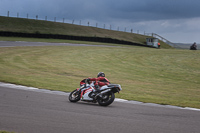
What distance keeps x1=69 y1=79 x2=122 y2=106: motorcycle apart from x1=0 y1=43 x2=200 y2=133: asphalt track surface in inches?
13.1

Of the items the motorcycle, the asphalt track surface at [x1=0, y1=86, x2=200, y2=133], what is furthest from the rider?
the asphalt track surface at [x1=0, y1=86, x2=200, y2=133]

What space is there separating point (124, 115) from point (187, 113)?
2193 mm

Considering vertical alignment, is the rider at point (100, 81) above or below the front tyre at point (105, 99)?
above

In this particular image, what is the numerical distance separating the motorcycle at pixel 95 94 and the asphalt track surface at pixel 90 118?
1.09ft

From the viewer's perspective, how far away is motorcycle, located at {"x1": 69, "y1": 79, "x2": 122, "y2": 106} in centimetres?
991

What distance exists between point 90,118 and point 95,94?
253 centimetres

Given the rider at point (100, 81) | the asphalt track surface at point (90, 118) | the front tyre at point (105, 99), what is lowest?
the asphalt track surface at point (90, 118)

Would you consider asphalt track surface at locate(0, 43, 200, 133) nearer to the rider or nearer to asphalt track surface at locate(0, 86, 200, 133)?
asphalt track surface at locate(0, 86, 200, 133)

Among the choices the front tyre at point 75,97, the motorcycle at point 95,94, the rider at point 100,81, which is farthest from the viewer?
the front tyre at point 75,97

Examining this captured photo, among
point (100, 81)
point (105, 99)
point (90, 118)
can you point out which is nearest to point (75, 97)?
point (100, 81)

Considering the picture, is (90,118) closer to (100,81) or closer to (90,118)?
(90,118)

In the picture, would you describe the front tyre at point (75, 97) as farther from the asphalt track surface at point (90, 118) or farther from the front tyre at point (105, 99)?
the front tyre at point (105, 99)

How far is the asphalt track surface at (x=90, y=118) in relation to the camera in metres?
6.64

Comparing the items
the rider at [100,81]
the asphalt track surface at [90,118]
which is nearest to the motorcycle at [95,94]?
the rider at [100,81]
